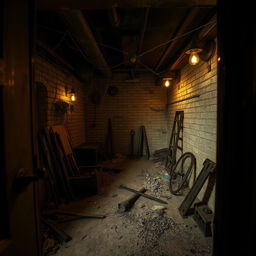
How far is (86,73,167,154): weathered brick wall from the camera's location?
561 centimetres

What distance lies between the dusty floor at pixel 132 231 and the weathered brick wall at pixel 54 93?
1728 mm

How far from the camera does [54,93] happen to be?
3.22 m

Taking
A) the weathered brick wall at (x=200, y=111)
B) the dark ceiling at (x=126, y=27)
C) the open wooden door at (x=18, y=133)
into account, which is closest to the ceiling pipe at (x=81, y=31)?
the dark ceiling at (x=126, y=27)

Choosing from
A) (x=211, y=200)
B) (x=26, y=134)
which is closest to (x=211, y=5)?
(x=26, y=134)

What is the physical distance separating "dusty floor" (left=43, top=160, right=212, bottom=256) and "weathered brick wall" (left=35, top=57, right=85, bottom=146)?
173 cm

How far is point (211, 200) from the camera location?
2.30 m

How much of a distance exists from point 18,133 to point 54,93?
2826 mm

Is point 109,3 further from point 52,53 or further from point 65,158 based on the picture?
point 65,158

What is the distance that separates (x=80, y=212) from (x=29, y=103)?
2238mm

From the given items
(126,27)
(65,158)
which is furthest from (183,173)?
(126,27)

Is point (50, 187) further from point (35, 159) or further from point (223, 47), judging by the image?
point (223, 47)

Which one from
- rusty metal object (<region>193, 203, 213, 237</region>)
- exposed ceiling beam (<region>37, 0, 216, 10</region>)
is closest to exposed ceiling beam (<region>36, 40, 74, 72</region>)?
exposed ceiling beam (<region>37, 0, 216, 10</region>)

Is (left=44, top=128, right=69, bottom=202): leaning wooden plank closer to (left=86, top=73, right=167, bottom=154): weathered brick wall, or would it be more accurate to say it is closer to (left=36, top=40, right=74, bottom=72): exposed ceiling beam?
(left=36, top=40, right=74, bottom=72): exposed ceiling beam

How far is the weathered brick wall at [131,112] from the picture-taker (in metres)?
5.61
